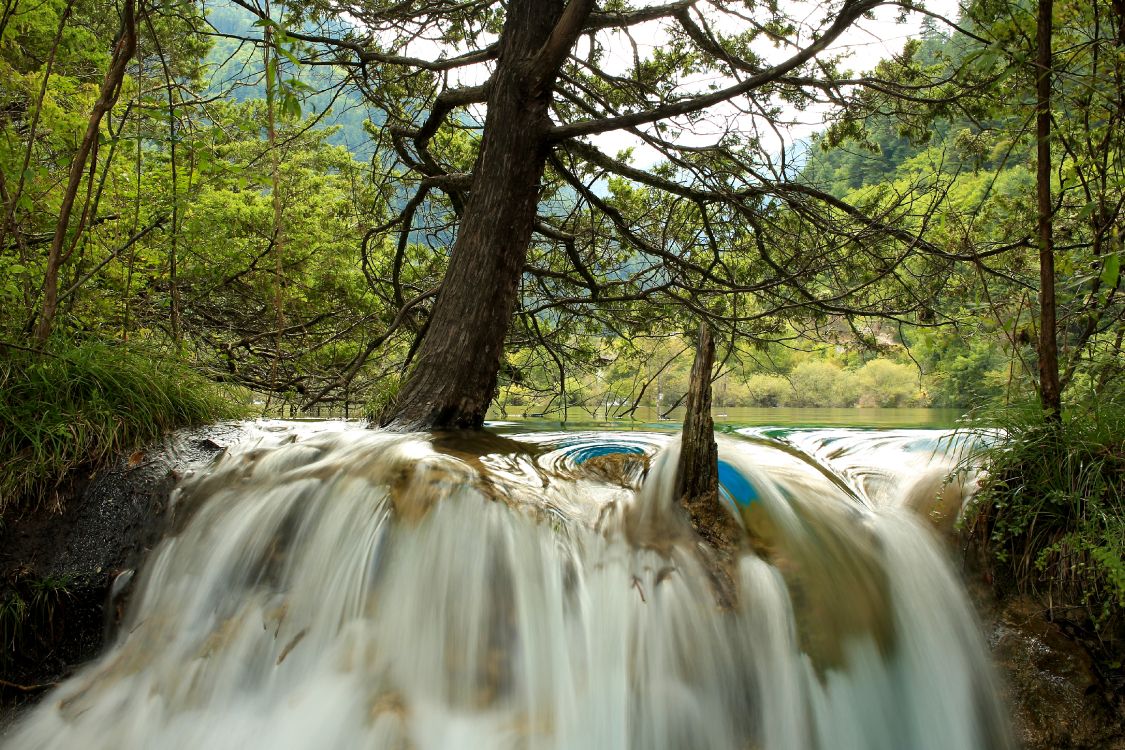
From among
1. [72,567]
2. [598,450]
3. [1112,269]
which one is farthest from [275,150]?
[1112,269]

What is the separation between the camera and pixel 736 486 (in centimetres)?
354

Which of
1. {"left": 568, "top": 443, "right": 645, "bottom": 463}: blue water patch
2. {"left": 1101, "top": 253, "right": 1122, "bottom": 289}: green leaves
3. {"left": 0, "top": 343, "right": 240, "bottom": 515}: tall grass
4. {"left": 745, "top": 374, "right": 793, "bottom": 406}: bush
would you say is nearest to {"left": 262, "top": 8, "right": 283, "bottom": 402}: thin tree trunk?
{"left": 0, "top": 343, "right": 240, "bottom": 515}: tall grass

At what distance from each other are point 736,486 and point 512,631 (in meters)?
1.48

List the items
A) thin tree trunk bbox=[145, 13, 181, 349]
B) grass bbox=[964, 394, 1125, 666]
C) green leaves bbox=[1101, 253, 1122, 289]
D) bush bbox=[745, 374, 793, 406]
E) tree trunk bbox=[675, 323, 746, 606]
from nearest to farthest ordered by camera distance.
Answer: green leaves bbox=[1101, 253, 1122, 289], grass bbox=[964, 394, 1125, 666], tree trunk bbox=[675, 323, 746, 606], thin tree trunk bbox=[145, 13, 181, 349], bush bbox=[745, 374, 793, 406]

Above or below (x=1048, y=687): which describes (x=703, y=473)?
above

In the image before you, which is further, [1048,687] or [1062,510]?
[1062,510]

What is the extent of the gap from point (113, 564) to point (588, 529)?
7.44 ft

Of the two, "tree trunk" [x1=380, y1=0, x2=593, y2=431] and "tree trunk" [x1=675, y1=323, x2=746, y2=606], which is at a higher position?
"tree trunk" [x1=380, y1=0, x2=593, y2=431]

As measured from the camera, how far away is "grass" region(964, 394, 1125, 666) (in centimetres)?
257

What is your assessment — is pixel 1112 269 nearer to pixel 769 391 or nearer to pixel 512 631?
pixel 512 631

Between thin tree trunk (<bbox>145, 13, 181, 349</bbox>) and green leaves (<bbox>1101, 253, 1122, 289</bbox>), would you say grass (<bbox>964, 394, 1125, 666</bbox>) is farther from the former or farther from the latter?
thin tree trunk (<bbox>145, 13, 181, 349</bbox>)

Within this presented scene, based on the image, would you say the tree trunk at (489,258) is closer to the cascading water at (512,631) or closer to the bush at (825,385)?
the cascading water at (512,631)

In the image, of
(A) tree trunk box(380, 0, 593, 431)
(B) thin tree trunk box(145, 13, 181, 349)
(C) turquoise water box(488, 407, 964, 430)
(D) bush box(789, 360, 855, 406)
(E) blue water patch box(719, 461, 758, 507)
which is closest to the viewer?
(E) blue water patch box(719, 461, 758, 507)

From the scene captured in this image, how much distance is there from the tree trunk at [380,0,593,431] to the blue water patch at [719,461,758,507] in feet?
5.84
